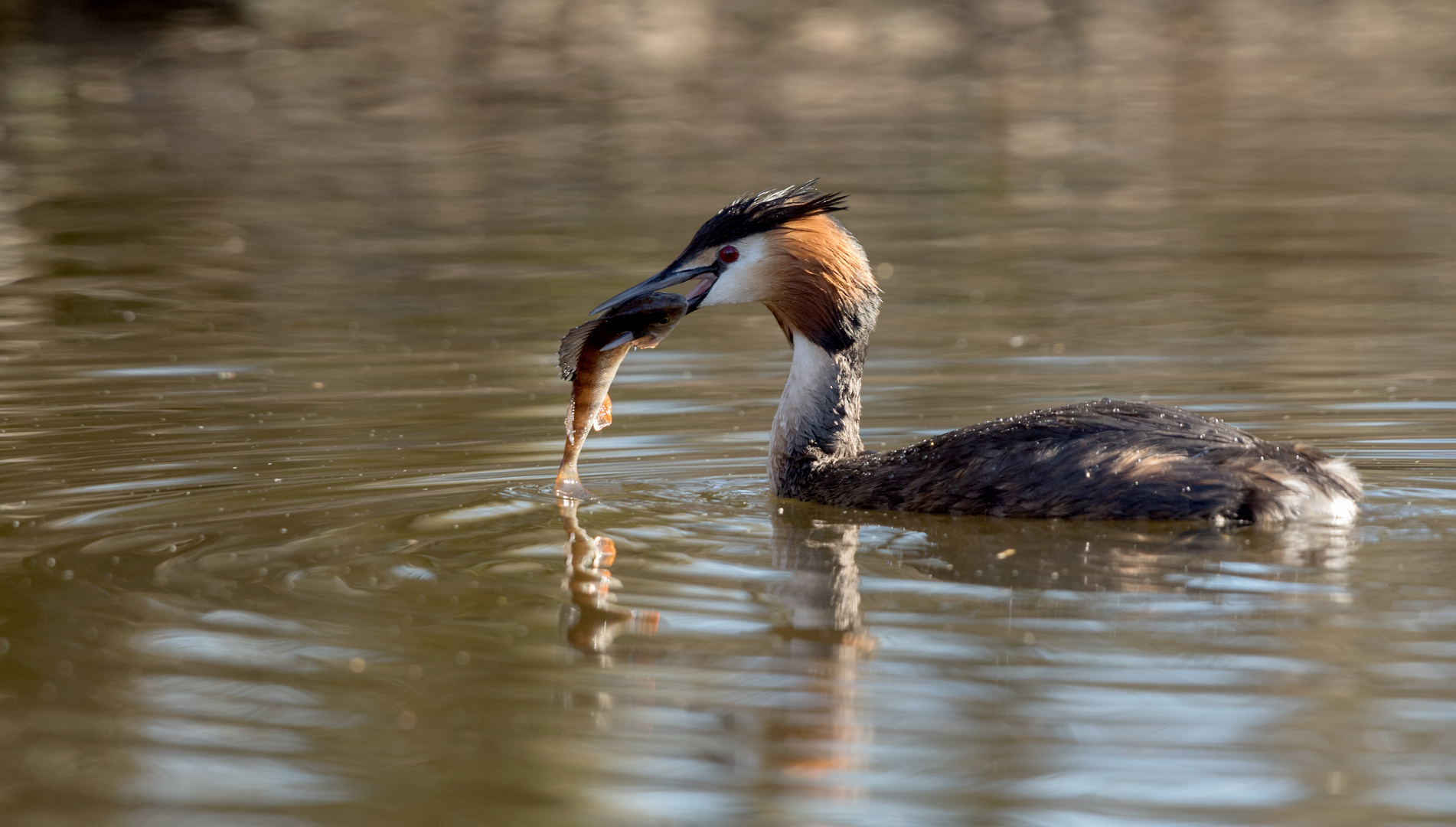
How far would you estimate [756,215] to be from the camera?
7246 mm

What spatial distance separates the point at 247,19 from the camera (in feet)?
113

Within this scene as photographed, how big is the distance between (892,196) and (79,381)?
10069mm

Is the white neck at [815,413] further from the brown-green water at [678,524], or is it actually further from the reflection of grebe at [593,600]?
the reflection of grebe at [593,600]

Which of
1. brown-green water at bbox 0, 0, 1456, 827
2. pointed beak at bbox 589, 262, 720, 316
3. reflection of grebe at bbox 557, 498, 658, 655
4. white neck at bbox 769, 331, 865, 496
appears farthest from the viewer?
white neck at bbox 769, 331, 865, 496

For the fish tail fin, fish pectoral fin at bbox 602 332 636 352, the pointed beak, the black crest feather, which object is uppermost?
the black crest feather

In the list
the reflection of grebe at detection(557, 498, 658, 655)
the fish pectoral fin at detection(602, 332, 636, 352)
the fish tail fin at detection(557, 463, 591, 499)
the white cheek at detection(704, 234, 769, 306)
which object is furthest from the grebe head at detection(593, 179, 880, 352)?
the reflection of grebe at detection(557, 498, 658, 655)

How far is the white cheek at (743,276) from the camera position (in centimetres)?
720

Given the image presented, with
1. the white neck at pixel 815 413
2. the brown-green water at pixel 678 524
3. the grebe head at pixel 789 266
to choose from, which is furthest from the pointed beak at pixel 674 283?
the brown-green water at pixel 678 524

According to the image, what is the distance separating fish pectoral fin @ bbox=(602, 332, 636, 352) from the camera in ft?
22.6

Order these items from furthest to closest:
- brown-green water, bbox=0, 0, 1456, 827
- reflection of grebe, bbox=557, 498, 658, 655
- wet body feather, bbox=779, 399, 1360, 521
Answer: wet body feather, bbox=779, 399, 1360, 521 → reflection of grebe, bbox=557, 498, 658, 655 → brown-green water, bbox=0, 0, 1456, 827

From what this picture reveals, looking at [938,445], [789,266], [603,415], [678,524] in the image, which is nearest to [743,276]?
[789,266]

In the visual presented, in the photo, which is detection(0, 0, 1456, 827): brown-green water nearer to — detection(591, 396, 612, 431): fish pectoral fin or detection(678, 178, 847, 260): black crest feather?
detection(591, 396, 612, 431): fish pectoral fin

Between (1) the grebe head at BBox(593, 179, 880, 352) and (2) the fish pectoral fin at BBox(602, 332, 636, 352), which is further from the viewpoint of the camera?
(1) the grebe head at BBox(593, 179, 880, 352)

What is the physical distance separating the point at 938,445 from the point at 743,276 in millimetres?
1032
